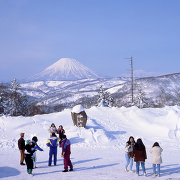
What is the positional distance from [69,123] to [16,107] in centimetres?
2371

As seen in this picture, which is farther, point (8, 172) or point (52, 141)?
point (52, 141)

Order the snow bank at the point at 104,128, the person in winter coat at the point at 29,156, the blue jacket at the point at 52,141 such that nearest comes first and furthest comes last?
the person in winter coat at the point at 29,156 → the blue jacket at the point at 52,141 → the snow bank at the point at 104,128

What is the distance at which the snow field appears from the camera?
26.7 feet

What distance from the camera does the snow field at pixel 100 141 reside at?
815 cm

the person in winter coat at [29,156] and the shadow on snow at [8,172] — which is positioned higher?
the person in winter coat at [29,156]

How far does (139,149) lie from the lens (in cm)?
751

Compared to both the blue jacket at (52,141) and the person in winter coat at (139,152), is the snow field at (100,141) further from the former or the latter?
the blue jacket at (52,141)

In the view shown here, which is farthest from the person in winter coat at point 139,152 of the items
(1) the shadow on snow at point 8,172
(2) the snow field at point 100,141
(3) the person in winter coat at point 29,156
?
(1) the shadow on snow at point 8,172

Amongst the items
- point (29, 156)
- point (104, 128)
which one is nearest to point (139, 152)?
point (29, 156)

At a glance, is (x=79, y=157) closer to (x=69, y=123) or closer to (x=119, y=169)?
(x=119, y=169)

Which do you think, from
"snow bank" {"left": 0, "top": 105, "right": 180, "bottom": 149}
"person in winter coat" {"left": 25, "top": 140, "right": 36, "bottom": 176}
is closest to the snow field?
"snow bank" {"left": 0, "top": 105, "right": 180, "bottom": 149}

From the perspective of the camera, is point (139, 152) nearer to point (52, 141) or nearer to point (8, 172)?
point (52, 141)

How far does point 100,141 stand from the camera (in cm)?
1473

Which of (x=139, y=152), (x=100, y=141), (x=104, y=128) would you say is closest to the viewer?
(x=139, y=152)
